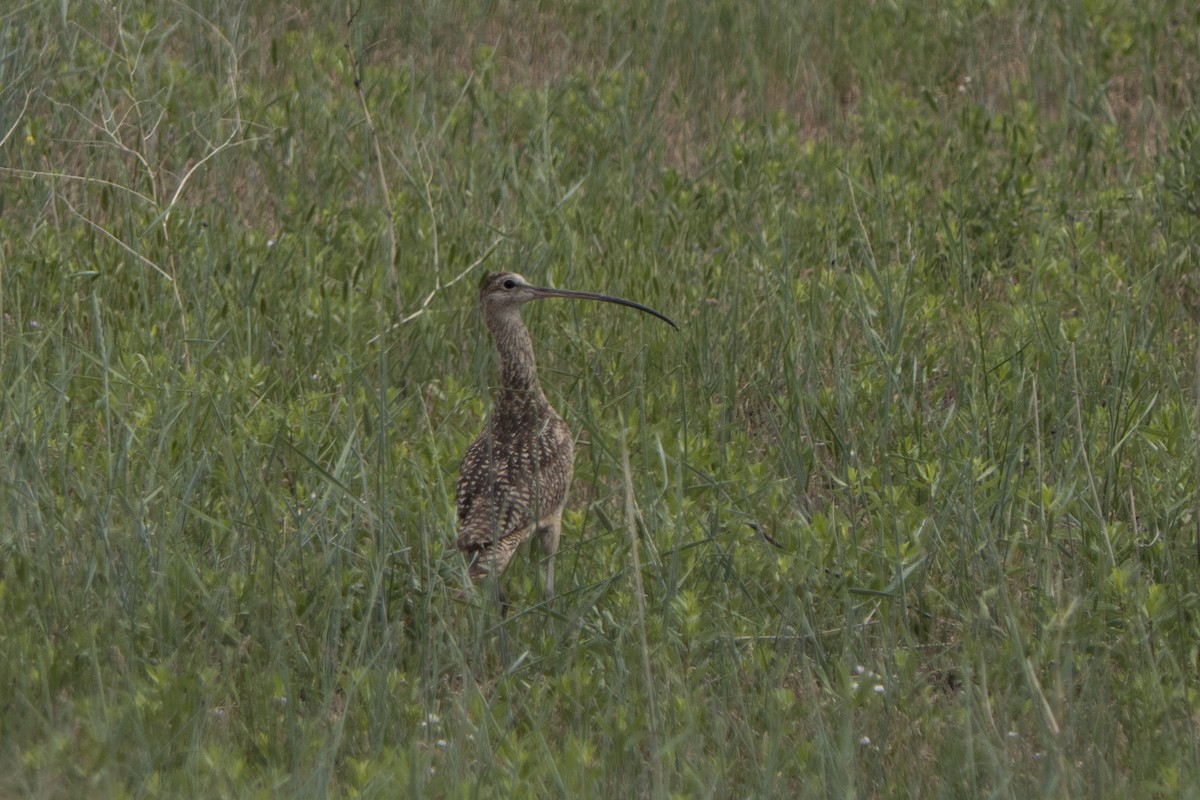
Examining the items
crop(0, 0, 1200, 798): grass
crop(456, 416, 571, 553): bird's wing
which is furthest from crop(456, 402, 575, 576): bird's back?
crop(0, 0, 1200, 798): grass

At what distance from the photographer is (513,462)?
5.22 m

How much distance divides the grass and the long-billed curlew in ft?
0.40

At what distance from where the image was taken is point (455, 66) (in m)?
9.73

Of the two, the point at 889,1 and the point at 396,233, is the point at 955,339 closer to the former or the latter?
the point at 396,233

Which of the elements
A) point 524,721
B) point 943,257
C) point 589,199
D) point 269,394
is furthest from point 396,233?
point 524,721

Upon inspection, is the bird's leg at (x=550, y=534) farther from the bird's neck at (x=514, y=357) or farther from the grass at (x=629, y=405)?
the bird's neck at (x=514, y=357)

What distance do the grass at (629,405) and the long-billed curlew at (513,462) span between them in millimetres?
123

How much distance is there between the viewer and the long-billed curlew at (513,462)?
16.0 feet

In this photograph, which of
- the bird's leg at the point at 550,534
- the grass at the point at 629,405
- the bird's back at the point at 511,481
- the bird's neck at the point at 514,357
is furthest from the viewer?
the bird's neck at the point at 514,357

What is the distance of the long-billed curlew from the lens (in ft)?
16.0

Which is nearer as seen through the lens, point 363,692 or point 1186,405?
point 363,692

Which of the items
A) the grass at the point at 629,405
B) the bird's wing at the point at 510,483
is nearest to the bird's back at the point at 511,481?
the bird's wing at the point at 510,483

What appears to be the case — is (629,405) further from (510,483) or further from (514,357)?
(510,483)

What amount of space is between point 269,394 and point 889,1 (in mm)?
5639
